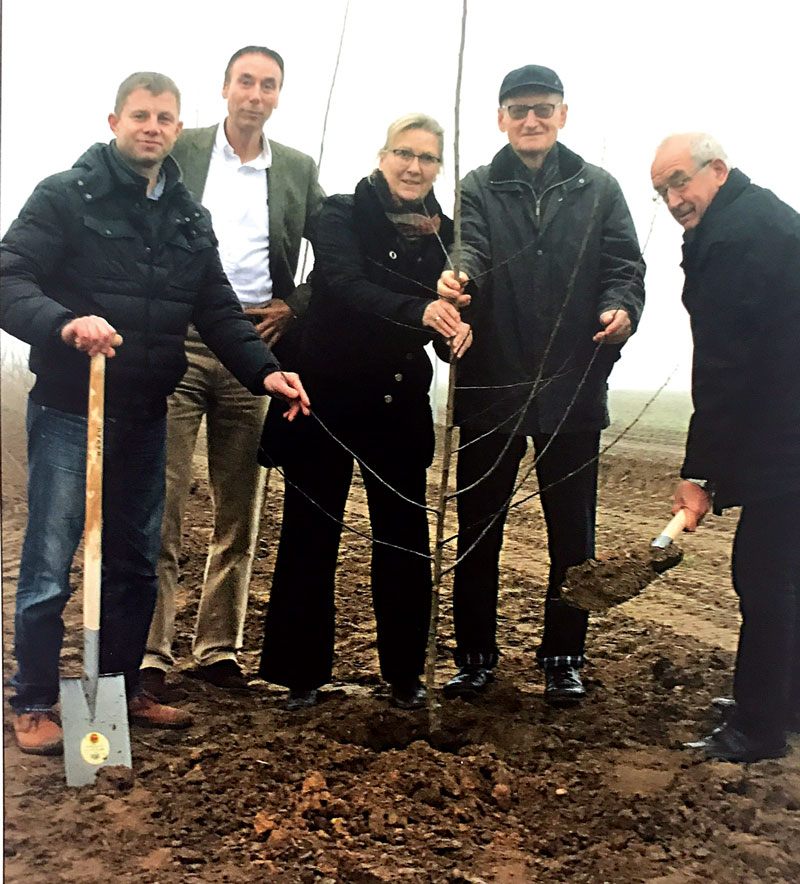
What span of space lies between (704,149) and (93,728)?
2.13 metres

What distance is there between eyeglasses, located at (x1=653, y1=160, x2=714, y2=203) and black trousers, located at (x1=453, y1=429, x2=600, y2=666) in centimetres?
65

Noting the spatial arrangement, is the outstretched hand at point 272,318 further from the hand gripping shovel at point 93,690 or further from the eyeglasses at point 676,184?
the eyeglasses at point 676,184

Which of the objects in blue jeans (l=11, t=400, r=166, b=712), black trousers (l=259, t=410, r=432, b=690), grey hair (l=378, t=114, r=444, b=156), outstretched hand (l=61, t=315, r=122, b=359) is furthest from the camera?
black trousers (l=259, t=410, r=432, b=690)

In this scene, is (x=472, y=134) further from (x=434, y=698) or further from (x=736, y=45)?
(x=434, y=698)

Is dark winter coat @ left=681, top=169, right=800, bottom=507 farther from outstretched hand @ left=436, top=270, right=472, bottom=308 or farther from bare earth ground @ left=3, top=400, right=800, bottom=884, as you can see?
outstretched hand @ left=436, top=270, right=472, bottom=308

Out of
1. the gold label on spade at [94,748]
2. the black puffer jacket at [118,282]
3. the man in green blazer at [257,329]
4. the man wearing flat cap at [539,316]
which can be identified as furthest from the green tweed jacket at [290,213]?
the gold label on spade at [94,748]

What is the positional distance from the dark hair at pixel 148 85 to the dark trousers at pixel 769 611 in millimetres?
1831

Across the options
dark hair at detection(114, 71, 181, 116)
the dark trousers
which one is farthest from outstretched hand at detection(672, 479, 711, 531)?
dark hair at detection(114, 71, 181, 116)

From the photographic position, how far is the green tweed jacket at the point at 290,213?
258 centimetres

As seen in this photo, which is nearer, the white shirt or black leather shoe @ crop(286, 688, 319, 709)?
the white shirt

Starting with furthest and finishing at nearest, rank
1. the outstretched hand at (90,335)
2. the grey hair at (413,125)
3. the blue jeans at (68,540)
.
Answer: the grey hair at (413,125) → the blue jeans at (68,540) → the outstretched hand at (90,335)

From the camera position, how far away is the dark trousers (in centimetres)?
264

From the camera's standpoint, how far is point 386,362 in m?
2.62

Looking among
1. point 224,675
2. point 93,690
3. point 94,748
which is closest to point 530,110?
point 224,675
